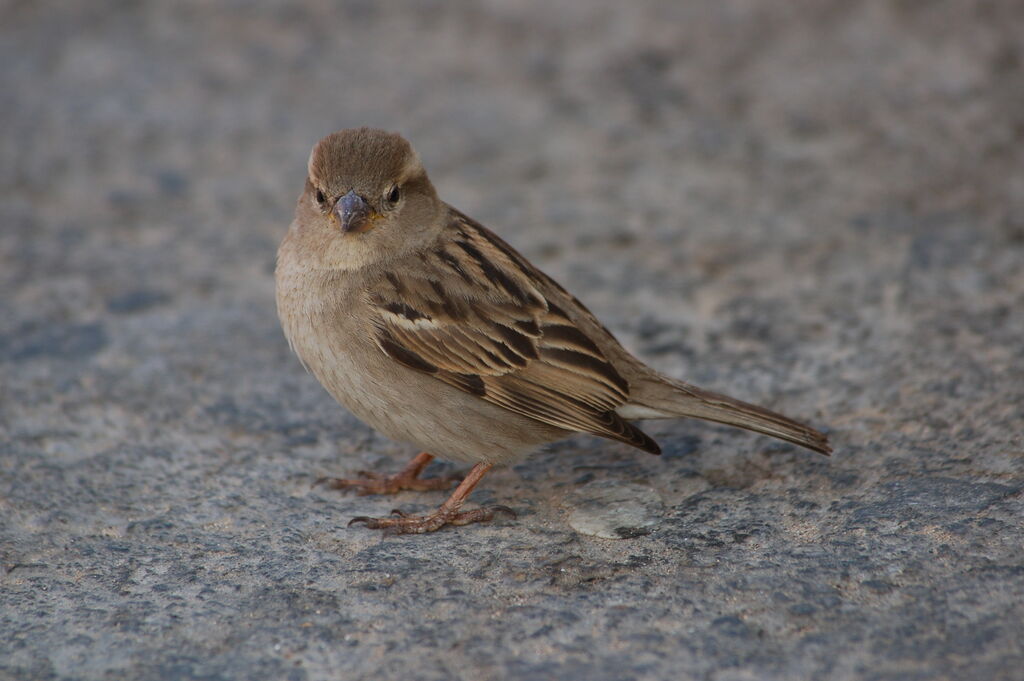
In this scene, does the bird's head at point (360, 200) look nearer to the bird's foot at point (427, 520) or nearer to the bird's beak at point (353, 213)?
the bird's beak at point (353, 213)

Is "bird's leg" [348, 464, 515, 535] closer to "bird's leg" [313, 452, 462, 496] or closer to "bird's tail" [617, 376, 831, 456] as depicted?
"bird's leg" [313, 452, 462, 496]

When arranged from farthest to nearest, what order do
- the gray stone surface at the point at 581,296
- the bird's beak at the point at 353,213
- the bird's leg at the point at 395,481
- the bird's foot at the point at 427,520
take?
the bird's leg at the point at 395,481, the bird's beak at the point at 353,213, the bird's foot at the point at 427,520, the gray stone surface at the point at 581,296

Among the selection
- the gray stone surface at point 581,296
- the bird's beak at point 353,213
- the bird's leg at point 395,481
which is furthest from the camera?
the bird's leg at point 395,481

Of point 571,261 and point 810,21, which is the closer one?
point 571,261

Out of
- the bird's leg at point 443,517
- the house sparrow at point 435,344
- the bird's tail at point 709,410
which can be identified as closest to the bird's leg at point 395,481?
the house sparrow at point 435,344

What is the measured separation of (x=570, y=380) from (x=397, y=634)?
1.15m

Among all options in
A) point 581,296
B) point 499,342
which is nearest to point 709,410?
point 499,342

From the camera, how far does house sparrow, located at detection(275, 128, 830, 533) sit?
3.82m

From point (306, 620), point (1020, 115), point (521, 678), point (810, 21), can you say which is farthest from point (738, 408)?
point (810, 21)

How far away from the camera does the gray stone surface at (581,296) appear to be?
10.3 feet

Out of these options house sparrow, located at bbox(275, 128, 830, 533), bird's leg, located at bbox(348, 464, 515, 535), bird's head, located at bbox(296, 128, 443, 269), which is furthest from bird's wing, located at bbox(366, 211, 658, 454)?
bird's leg, located at bbox(348, 464, 515, 535)

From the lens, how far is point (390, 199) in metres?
4.07

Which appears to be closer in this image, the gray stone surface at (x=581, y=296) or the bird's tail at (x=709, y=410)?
the gray stone surface at (x=581, y=296)

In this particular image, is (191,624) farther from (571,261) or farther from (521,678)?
(571,261)
